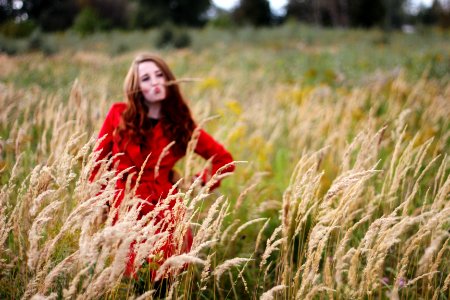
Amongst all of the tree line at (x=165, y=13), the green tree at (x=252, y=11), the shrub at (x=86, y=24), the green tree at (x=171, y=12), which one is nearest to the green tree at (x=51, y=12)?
the tree line at (x=165, y=13)

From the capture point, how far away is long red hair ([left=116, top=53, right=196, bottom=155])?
2.35 meters

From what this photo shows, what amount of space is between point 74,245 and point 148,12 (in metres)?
27.6

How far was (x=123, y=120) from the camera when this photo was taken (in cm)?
233

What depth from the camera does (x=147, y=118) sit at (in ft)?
7.98

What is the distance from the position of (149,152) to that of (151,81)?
46cm

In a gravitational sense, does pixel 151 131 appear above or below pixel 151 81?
below

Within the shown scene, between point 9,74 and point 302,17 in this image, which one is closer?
point 9,74

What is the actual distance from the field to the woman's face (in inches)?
11.1

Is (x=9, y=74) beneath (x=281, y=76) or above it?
above

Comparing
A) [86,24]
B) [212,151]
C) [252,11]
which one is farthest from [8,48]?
[252,11]

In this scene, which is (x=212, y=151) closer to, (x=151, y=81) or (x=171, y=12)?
(x=151, y=81)

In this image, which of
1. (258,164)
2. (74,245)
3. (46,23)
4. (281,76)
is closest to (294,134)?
(258,164)

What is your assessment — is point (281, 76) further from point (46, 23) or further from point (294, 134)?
point (46, 23)

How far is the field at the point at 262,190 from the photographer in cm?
134
